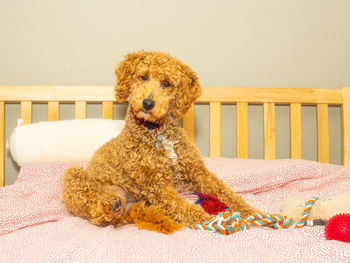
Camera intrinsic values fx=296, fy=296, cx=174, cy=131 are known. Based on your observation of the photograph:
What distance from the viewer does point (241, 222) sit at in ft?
2.82

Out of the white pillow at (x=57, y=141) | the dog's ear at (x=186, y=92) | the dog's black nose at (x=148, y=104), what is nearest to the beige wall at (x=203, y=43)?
the white pillow at (x=57, y=141)

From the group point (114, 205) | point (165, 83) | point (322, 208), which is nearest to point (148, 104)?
point (165, 83)

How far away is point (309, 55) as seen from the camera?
1.83 meters

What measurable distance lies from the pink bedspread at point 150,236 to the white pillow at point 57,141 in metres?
0.09

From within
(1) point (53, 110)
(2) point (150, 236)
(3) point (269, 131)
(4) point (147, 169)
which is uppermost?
(1) point (53, 110)

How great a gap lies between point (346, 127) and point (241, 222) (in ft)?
3.72

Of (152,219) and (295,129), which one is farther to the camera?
(295,129)

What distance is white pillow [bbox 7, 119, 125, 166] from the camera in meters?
1.34

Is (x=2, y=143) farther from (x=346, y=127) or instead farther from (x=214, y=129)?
(x=346, y=127)

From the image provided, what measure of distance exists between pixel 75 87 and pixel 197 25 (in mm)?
809

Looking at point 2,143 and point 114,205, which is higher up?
point 2,143

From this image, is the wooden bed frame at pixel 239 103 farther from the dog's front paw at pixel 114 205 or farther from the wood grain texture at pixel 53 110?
the dog's front paw at pixel 114 205

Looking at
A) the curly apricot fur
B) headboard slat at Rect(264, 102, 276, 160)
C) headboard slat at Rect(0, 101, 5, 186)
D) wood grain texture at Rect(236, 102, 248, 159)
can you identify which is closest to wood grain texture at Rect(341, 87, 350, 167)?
headboard slat at Rect(264, 102, 276, 160)

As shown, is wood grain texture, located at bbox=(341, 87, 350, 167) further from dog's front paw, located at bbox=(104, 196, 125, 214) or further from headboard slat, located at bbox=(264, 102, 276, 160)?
dog's front paw, located at bbox=(104, 196, 125, 214)
